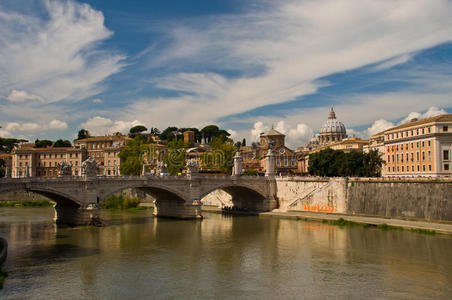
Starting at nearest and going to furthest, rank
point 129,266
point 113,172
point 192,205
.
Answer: point 129,266, point 192,205, point 113,172

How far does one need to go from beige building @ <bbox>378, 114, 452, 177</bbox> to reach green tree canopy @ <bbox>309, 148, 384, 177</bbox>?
2628mm

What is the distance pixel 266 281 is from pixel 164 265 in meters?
5.82

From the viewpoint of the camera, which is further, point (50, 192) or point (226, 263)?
point (50, 192)

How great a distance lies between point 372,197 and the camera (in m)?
40.4

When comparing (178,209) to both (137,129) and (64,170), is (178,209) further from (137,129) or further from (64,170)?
(137,129)

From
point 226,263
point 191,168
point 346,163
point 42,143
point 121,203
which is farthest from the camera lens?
point 42,143

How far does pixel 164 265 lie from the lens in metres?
23.4

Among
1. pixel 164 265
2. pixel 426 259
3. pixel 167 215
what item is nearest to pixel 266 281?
pixel 164 265

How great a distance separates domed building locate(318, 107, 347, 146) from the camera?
14500 centimetres

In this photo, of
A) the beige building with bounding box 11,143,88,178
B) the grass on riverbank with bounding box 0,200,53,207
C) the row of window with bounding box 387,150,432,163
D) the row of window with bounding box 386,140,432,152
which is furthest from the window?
the beige building with bounding box 11,143,88,178

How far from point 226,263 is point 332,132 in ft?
416

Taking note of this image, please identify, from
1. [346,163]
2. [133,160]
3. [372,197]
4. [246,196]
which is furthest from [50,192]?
→ [346,163]

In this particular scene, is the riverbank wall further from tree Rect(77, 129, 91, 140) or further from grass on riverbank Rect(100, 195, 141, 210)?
tree Rect(77, 129, 91, 140)

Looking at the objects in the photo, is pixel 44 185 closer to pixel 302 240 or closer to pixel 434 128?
pixel 302 240
